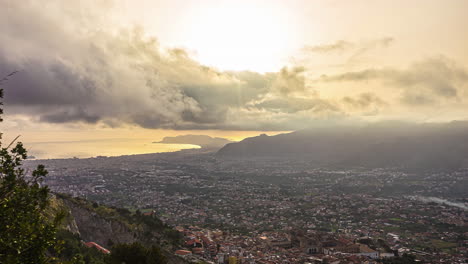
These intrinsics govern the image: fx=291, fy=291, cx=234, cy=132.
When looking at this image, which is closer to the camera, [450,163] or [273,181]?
[273,181]

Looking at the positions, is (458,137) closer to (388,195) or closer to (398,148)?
(398,148)

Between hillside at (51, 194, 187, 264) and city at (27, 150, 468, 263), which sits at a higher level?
hillside at (51, 194, 187, 264)

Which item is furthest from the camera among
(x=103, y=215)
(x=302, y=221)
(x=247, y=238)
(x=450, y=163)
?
(x=450, y=163)

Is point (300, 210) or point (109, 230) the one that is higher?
point (109, 230)

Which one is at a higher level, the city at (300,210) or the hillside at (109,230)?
the hillside at (109,230)

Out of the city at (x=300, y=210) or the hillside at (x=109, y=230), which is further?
the city at (x=300, y=210)

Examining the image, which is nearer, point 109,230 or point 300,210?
point 109,230

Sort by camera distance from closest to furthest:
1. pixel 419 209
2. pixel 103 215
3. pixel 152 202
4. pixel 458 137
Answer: pixel 103 215
pixel 419 209
pixel 152 202
pixel 458 137

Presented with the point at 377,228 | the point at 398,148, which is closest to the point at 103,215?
the point at 377,228

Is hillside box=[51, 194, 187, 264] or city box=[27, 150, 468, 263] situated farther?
city box=[27, 150, 468, 263]

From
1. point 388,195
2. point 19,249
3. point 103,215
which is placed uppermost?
point 19,249

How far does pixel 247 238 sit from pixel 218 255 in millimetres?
12261

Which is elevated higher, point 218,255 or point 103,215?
point 103,215

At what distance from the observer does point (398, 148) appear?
19188 cm
